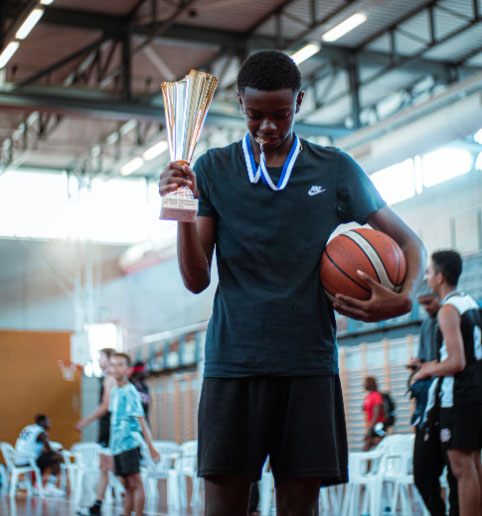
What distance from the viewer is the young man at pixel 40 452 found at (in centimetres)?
1410

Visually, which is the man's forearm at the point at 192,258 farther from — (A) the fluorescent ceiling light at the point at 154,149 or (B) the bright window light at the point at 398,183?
(A) the fluorescent ceiling light at the point at 154,149

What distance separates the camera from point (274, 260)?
2240 mm

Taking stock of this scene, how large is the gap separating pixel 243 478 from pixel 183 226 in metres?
0.69

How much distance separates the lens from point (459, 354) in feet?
15.1

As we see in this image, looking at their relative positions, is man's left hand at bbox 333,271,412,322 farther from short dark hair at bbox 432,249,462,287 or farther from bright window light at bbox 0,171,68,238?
bright window light at bbox 0,171,68,238

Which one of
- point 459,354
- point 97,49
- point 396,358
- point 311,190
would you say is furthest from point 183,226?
point 97,49

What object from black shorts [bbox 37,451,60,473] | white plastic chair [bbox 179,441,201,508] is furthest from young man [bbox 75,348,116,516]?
black shorts [bbox 37,451,60,473]

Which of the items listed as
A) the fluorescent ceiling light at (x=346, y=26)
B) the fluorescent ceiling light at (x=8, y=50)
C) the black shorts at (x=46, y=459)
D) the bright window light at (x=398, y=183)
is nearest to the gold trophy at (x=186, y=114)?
the fluorescent ceiling light at (x=346, y=26)

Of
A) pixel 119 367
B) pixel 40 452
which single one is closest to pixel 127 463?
pixel 119 367

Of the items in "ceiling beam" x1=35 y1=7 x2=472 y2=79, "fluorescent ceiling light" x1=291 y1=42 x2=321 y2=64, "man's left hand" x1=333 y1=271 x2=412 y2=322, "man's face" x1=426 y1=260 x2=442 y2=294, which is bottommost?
"man's left hand" x1=333 y1=271 x2=412 y2=322

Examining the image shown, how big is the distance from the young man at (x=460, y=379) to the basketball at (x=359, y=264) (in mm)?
2481

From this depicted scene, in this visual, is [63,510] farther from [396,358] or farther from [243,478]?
[243,478]

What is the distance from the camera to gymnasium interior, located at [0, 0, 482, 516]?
13.0 m

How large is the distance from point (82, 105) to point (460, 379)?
34.1ft
